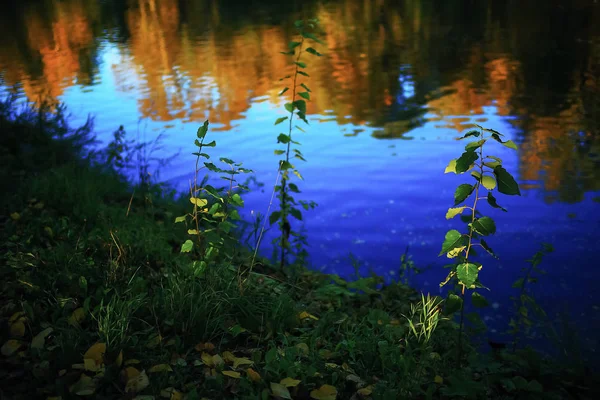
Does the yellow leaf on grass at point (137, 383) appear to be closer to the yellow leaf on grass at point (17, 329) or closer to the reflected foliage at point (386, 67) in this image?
the yellow leaf on grass at point (17, 329)

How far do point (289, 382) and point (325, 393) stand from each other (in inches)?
7.5

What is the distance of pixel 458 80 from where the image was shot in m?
11.6

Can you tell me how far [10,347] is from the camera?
2.98m

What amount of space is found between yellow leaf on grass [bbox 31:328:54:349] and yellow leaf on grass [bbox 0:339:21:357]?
8 cm

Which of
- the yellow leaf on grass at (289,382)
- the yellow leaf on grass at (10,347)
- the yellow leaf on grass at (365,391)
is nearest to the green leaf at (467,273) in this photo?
the yellow leaf on grass at (365,391)

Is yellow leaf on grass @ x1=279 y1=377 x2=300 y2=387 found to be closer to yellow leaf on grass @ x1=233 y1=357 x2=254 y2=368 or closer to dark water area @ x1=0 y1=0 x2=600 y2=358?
yellow leaf on grass @ x1=233 y1=357 x2=254 y2=368

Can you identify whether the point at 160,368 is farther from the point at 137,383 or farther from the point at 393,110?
the point at 393,110

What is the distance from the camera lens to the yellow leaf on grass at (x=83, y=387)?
2648 millimetres

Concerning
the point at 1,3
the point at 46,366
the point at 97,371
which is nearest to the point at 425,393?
the point at 97,371

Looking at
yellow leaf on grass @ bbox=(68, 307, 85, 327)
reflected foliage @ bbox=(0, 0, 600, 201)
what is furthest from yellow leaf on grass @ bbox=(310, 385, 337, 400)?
reflected foliage @ bbox=(0, 0, 600, 201)

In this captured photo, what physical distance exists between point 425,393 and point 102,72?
47.0 feet

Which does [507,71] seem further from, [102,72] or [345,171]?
[102,72]

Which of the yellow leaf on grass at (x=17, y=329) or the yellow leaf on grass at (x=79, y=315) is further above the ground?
the yellow leaf on grass at (x=17, y=329)

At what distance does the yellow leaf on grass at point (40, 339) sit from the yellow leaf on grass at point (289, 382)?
4.37ft
